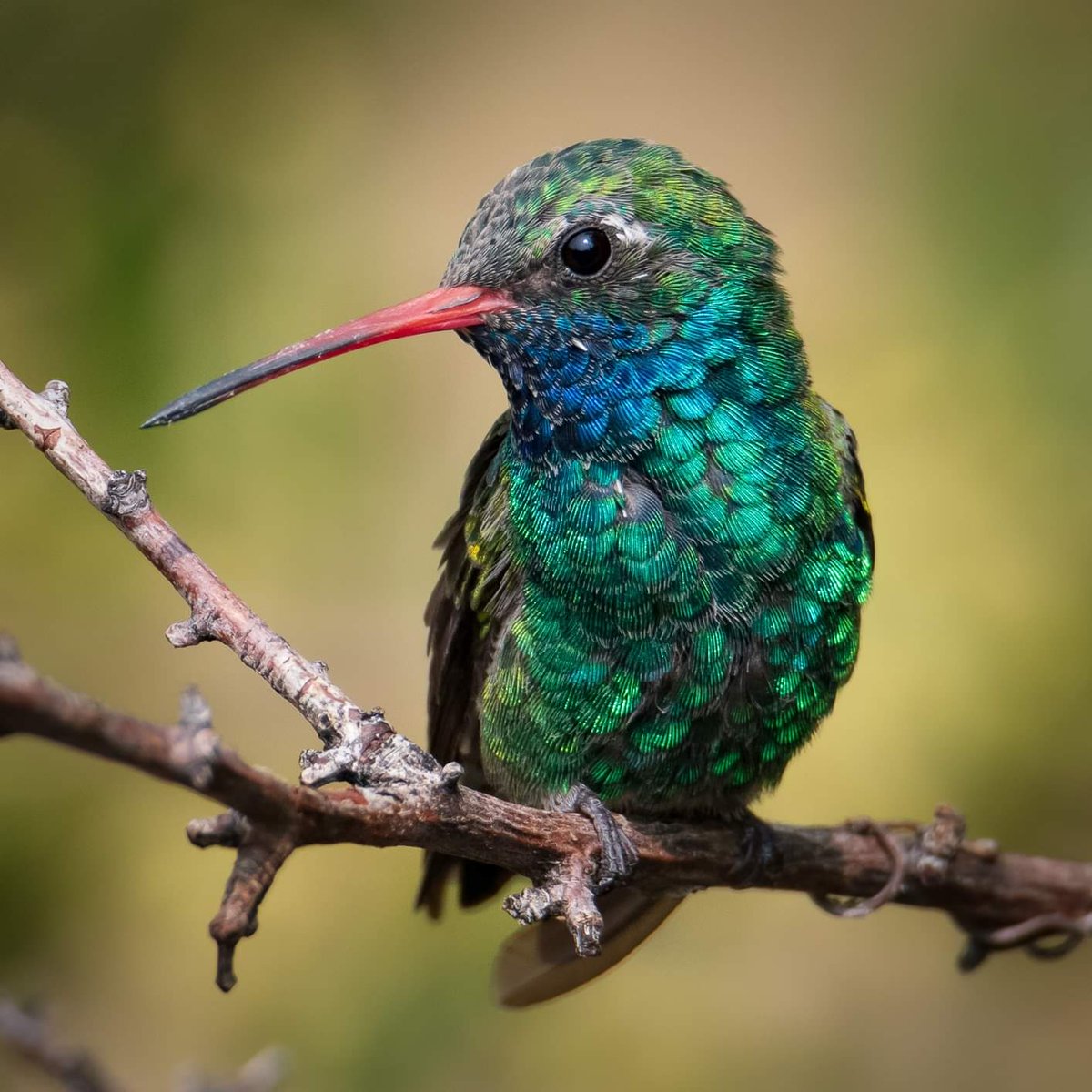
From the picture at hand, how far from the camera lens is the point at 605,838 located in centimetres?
232

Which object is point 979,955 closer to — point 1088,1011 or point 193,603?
point 1088,1011

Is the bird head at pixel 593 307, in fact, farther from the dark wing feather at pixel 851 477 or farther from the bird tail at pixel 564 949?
the bird tail at pixel 564 949

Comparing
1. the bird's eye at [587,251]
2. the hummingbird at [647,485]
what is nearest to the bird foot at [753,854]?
the hummingbird at [647,485]

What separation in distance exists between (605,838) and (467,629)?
67cm

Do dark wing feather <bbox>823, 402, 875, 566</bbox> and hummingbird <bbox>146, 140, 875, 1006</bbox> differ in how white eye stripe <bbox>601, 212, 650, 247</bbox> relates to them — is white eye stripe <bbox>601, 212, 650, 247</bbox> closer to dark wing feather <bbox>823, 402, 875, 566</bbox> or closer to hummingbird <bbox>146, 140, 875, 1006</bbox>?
hummingbird <bbox>146, 140, 875, 1006</bbox>

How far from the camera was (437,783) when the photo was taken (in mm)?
1688

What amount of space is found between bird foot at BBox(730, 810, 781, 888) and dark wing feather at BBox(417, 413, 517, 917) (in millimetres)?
576

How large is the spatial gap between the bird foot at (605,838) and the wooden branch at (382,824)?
5 cm

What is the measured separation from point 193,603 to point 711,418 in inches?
39.3

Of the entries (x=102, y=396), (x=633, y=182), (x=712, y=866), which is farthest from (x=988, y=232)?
(x=102, y=396)

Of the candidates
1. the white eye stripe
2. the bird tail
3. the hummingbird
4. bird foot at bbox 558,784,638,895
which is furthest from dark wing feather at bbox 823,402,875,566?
the bird tail

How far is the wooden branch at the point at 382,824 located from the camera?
1.19 metres

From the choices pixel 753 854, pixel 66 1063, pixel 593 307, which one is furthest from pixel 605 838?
pixel 66 1063

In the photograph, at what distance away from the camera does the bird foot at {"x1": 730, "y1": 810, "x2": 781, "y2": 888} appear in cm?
267
